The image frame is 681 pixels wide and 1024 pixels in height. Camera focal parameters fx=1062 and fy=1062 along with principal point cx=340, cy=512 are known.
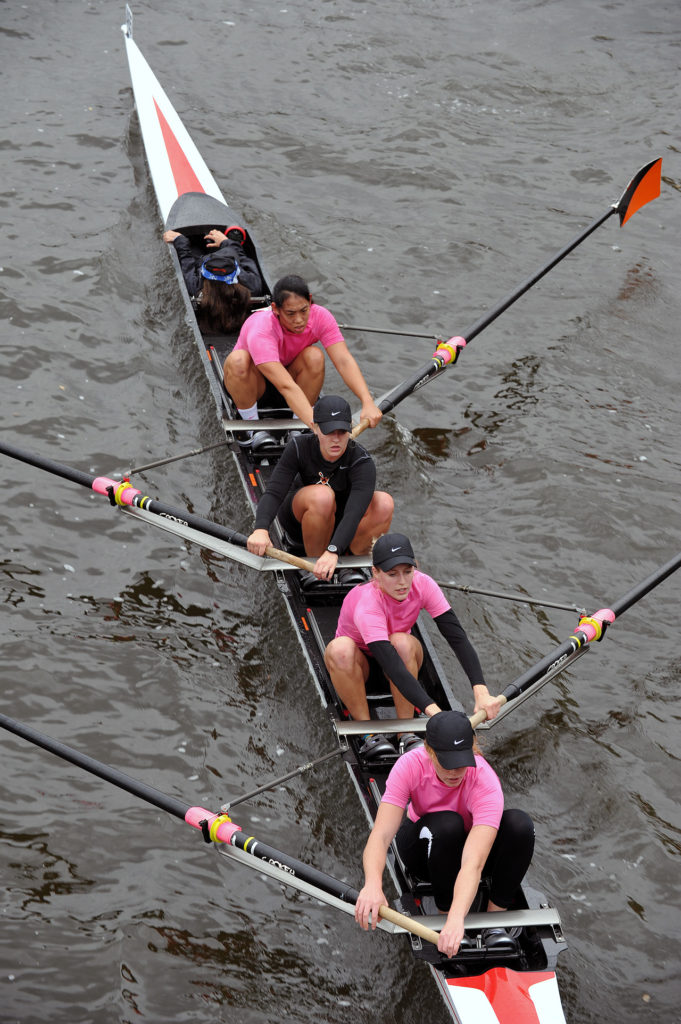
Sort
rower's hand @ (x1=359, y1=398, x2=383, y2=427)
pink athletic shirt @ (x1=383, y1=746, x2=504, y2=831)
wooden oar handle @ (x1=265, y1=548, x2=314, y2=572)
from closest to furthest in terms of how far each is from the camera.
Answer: pink athletic shirt @ (x1=383, y1=746, x2=504, y2=831) → wooden oar handle @ (x1=265, y1=548, x2=314, y2=572) → rower's hand @ (x1=359, y1=398, x2=383, y2=427)

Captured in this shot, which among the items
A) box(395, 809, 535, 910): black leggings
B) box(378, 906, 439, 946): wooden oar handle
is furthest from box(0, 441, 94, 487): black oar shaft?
box(378, 906, 439, 946): wooden oar handle

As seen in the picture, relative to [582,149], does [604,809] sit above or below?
below

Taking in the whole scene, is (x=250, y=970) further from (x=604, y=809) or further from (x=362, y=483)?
(x=362, y=483)

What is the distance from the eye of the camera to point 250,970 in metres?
5.72

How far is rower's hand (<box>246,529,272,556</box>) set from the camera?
22.2ft

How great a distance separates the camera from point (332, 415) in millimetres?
6719

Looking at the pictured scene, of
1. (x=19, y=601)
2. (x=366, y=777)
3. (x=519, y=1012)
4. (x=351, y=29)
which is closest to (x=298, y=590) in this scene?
(x=366, y=777)

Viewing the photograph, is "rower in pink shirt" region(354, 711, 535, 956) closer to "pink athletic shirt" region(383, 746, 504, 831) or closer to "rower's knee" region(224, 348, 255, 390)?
"pink athletic shirt" region(383, 746, 504, 831)

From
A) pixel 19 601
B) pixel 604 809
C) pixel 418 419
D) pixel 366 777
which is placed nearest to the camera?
pixel 366 777

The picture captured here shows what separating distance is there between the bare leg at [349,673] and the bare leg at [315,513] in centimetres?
105

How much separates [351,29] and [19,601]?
1208cm

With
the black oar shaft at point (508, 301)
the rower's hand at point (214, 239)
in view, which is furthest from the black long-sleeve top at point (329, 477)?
the rower's hand at point (214, 239)

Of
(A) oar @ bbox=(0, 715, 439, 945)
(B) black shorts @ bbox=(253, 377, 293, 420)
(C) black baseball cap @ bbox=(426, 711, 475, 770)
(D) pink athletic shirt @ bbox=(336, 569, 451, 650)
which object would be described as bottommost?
(A) oar @ bbox=(0, 715, 439, 945)

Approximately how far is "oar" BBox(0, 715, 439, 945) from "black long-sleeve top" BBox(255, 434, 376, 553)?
1.96m
